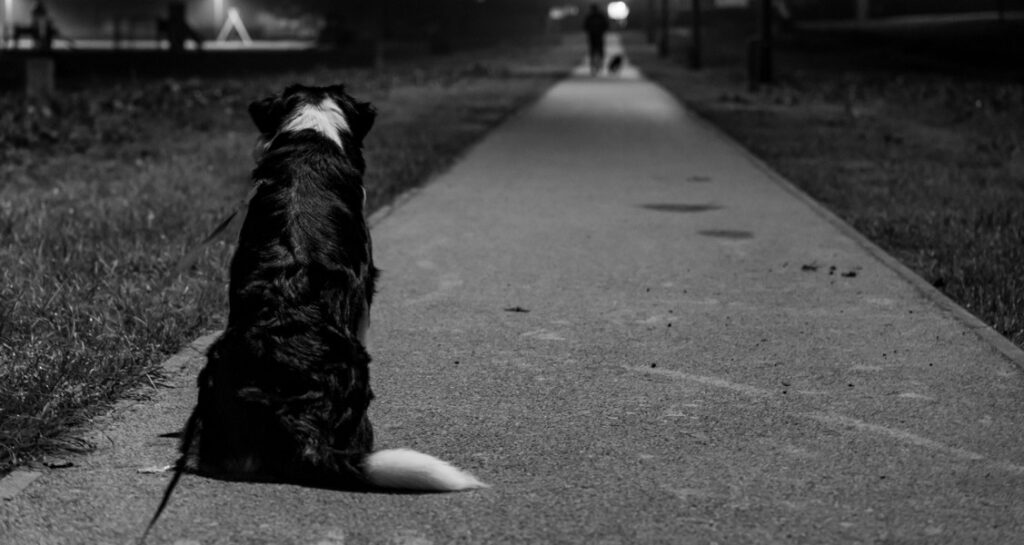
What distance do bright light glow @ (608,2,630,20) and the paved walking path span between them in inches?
3885

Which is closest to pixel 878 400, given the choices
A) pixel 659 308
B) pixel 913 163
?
pixel 659 308

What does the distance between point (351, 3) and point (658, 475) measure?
60.6 m

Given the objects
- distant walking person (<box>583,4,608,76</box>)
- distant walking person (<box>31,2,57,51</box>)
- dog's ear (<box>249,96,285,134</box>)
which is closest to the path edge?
dog's ear (<box>249,96,285,134</box>)

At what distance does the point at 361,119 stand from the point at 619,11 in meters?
104

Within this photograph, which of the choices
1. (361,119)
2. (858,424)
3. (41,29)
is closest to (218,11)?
(41,29)

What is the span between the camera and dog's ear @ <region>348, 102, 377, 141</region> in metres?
5.25

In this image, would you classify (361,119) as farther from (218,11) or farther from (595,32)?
(218,11)

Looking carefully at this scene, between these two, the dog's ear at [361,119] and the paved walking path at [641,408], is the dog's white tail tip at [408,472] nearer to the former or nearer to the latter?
the paved walking path at [641,408]

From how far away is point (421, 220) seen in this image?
10.7 m

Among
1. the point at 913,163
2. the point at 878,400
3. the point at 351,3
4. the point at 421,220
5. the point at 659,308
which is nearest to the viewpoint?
the point at 878,400

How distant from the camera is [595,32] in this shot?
3975 cm

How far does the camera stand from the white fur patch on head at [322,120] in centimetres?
504

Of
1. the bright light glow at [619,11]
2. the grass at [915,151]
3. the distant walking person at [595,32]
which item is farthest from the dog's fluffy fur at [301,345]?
the bright light glow at [619,11]

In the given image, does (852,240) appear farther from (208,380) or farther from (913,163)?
(208,380)
